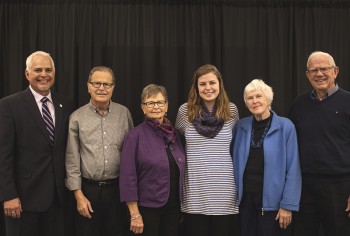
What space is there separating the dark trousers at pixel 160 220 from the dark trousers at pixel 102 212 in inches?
9.9

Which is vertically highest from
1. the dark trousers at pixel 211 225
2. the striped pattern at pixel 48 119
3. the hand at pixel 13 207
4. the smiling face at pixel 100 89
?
the smiling face at pixel 100 89

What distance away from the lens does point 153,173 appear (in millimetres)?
2404

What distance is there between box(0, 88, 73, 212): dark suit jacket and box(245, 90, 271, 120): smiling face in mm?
1373

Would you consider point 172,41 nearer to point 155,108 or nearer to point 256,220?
point 155,108

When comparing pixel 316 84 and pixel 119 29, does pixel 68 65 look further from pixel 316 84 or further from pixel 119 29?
pixel 316 84

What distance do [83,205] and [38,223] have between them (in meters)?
0.36

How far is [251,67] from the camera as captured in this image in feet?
11.3

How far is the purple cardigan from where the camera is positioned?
2.39 metres

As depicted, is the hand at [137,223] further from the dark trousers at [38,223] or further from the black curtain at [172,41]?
the black curtain at [172,41]

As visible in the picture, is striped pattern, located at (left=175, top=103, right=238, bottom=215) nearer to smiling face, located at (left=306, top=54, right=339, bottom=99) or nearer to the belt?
the belt

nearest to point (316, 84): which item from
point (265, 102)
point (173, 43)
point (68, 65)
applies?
point (265, 102)

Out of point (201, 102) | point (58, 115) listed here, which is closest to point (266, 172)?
point (201, 102)

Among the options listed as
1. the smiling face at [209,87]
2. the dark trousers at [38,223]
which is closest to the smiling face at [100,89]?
the smiling face at [209,87]

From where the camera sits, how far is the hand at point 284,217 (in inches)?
95.2
